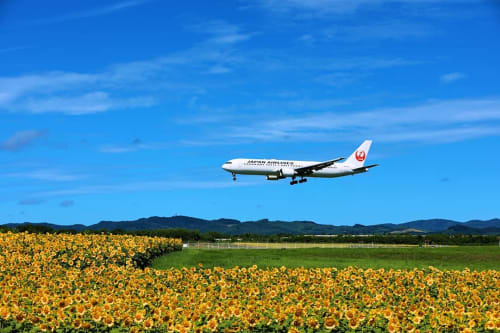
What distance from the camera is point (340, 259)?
38.3 metres

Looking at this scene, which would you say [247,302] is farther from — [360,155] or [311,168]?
[360,155]

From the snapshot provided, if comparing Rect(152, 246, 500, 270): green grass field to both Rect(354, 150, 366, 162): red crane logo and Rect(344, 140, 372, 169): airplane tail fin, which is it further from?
Rect(354, 150, 366, 162): red crane logo

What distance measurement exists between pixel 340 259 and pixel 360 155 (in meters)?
75.3

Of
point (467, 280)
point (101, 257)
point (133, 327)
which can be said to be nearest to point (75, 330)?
point (133, 327)

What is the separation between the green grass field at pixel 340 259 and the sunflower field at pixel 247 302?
42.8ft

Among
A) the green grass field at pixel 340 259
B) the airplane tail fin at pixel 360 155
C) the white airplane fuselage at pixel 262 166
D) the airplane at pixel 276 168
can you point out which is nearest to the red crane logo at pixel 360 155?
the airplane tail fin at pixel 360 155

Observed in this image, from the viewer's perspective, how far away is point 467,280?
18156mm

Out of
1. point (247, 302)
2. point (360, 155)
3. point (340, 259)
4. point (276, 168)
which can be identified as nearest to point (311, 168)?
point (276, 168)

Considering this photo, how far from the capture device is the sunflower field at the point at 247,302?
35.6 ft

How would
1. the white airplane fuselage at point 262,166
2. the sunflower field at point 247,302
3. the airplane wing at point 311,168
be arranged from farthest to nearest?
the airplane wing at point 311,168 < the white airplane fuselage at point 262,166 < the sunflower field at point 247,302

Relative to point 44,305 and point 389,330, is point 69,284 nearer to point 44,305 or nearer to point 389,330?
point 44,305

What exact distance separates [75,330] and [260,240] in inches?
3673

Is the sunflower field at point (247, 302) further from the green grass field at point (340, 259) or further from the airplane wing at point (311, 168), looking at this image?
the airplane wing at point (311, 168)

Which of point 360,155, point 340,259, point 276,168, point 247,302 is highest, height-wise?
point 360,155
